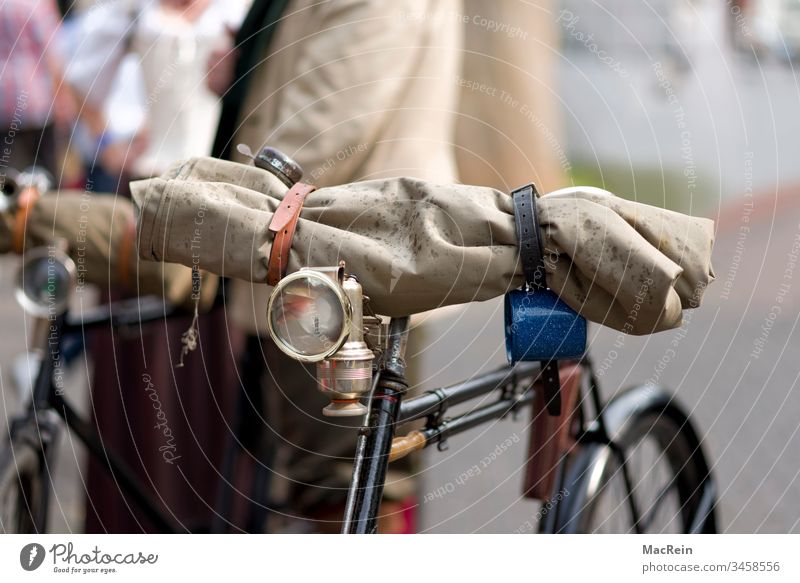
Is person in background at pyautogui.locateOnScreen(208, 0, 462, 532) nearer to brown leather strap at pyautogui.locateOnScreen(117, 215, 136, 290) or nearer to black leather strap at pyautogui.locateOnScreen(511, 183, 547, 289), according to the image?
brown leather strap at pyautogui.locateOnScreen(117, 215, 136, 290)

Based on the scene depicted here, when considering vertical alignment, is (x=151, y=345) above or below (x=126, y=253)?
below

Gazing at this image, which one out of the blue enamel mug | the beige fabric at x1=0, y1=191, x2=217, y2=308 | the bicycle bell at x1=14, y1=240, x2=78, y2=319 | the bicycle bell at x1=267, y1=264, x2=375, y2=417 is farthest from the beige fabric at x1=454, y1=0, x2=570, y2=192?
the bicycle bell at x1=267, y1=264, x2=375, y2=417

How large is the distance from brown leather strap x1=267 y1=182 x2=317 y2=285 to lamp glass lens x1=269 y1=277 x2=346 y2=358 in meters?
0.08

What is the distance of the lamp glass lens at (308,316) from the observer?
1.07 meters

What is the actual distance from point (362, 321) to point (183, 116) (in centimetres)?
142

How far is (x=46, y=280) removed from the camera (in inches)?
80.0

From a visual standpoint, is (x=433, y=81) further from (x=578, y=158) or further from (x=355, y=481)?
(x=578, y=158)

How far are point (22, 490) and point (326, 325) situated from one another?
1163 millimetres

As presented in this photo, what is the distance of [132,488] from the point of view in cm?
220

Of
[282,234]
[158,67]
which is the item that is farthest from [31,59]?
[282,234]

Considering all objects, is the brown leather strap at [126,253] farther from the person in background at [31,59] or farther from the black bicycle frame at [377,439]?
the person in background at [31,59]

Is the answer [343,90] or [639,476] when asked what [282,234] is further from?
[639,476]

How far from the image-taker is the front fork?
4.06 feet

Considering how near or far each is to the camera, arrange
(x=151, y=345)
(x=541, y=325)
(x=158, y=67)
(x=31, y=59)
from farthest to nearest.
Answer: (x=31, y=59) < (x=151, y=345) < (x=158, y=67) < (x=541, y=325)
